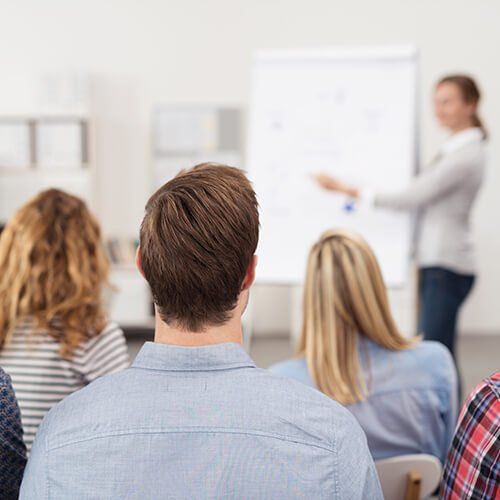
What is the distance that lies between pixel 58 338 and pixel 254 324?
362cm

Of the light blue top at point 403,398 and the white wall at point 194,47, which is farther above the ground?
the white wall at point 194,47

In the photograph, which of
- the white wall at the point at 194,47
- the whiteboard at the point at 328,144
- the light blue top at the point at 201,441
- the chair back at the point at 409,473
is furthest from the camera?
the white wall at the point at 194,47

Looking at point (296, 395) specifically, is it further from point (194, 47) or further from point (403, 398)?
point (194, 47)

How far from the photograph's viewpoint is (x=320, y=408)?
822 millimetres

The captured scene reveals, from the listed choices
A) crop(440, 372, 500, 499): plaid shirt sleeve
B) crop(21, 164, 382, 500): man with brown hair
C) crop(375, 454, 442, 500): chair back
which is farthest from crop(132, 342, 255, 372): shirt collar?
crop(375, 454, 442, 500): chair back

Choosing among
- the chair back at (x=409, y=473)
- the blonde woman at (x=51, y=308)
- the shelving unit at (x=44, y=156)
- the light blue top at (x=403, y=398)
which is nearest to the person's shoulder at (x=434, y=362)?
the light blue top at (x=403, y=398)

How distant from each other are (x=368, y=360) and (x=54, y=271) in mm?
774

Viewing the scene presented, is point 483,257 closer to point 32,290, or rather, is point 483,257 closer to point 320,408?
point 32,290

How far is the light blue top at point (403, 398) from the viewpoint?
5.02 feet

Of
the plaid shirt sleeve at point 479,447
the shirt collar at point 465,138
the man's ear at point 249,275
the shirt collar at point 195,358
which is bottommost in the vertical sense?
the plaid shirt sleeve at point 479,447

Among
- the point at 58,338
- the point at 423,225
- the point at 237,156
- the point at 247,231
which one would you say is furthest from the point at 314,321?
the point at 237,156

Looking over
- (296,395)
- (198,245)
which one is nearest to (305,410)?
(296,395)

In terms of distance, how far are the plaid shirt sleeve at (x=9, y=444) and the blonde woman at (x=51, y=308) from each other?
1.43 ft

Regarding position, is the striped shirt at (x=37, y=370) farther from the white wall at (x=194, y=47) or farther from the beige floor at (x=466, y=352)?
the white wall at (x=194, y=47)
